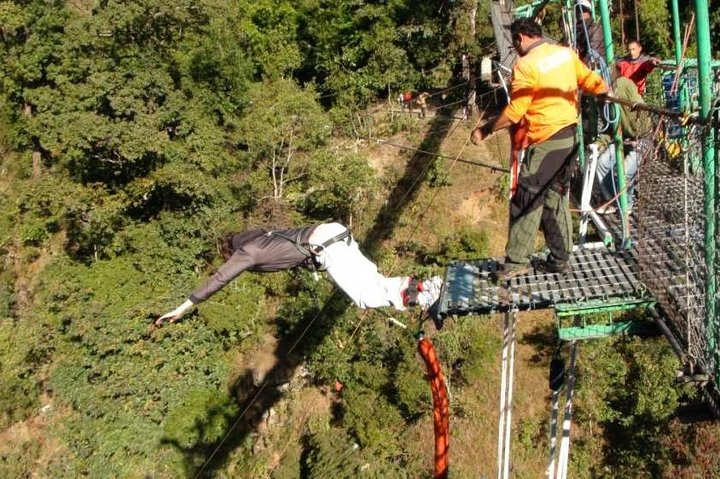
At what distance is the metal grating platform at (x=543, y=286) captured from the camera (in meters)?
3.59

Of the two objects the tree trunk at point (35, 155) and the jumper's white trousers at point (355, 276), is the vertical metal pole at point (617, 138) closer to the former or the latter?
the jumper's white trousers at point (355, 276)

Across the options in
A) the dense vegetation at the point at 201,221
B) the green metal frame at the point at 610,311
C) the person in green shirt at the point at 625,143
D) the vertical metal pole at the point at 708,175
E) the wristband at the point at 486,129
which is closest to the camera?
the vertical metal pole at the point at 708,175

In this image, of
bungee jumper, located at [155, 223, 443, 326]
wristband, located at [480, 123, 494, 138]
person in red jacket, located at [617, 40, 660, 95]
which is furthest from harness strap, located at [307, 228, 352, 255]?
person in red jacket, located at [617, 40, 660, 95]

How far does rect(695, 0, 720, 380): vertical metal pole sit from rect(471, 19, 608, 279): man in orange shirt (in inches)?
24.7

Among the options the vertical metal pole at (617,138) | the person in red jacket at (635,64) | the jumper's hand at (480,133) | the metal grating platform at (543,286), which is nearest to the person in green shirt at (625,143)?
the vertical metal pole at (617,138)

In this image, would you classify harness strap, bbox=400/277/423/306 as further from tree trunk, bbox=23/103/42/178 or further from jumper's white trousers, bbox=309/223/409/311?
tree trunk, bbox=23/103/42/178

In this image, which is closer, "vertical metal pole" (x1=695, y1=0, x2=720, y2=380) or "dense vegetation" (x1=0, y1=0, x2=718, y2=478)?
"vertical metal pole" (x1=695, y1=0, x2=720, y2=380)

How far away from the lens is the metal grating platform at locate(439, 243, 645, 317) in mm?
3594

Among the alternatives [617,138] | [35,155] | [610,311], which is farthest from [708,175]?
[35,155]

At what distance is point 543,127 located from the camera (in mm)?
3197

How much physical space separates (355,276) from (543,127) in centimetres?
156

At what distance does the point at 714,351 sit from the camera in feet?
9.69

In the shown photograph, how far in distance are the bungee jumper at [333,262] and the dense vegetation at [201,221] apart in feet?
21.2

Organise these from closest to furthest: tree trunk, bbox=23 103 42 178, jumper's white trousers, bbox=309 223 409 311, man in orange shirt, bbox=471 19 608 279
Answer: man in orange shirt, bbox=471 19 608 279, jumper's white trousers, bbox=309 223 409 311, tree trunk, bbox=23 103 42 178
